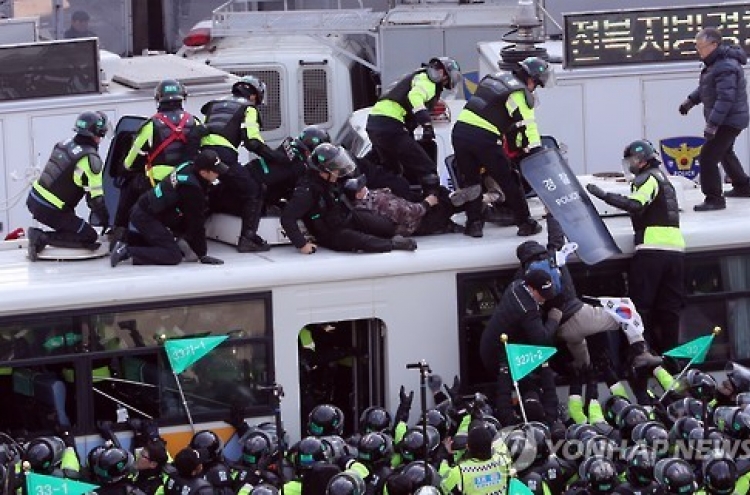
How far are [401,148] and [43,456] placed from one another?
13.6 feet

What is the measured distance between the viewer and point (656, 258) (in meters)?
16.9

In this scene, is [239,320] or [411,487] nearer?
[411,487]

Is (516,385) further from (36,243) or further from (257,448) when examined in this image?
(36,243)

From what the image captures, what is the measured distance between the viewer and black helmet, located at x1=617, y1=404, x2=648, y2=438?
1606 cm

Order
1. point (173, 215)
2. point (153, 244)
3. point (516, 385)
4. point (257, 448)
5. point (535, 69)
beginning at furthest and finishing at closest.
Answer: point (535, 69)
point (173, 215)
point (153, 244)
point (516, 385)
point (257, 448)

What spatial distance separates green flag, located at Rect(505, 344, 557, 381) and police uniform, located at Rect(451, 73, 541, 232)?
140 cm

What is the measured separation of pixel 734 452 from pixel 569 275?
1.88m

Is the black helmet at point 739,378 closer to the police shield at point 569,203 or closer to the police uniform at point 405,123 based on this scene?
the police shield at point 569,203

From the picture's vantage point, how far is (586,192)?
17.5m

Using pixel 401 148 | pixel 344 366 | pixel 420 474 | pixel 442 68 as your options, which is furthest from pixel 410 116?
pixel 420 474

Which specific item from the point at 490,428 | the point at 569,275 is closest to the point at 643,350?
the point at 569,275

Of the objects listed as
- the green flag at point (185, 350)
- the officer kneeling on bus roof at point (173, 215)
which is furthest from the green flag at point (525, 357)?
the officer kneeling on bus roof at point (173, 215)

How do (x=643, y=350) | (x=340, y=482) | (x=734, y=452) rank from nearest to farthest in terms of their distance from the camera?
(x=340, y=482), (x=734, y=452), (x=643, y=350)

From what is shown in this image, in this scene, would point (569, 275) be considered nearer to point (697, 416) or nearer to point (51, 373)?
point (697, 416)
